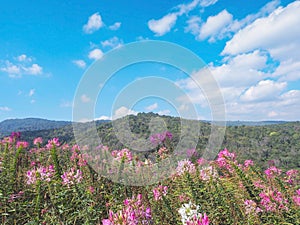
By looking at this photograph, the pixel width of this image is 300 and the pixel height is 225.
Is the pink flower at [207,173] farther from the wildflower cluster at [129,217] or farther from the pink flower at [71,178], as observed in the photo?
the pink flower at [71,178]

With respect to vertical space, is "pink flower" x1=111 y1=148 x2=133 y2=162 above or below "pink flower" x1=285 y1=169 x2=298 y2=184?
above

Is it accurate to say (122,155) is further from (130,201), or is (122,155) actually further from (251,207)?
(251,207)

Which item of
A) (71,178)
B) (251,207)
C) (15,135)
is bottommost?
(251,207)

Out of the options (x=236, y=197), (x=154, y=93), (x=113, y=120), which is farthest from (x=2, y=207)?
(x=154, y=93)

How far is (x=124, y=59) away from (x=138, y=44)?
457 millimetres

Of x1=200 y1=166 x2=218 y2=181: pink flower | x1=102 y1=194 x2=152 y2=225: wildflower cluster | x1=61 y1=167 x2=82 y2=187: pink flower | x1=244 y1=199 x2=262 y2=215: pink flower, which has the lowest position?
x1=244 y1=199 x2=262 y2=215: pink flower

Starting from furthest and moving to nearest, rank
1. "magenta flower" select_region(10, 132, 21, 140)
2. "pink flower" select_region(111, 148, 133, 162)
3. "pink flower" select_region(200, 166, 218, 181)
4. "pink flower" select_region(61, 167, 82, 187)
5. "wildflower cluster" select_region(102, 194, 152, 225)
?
"magenta flower" select_region(10, 132, 21, 140) → "pink flower" select_region(111, 148, 133, 162) → "pink flower" select_region(200, 166, 218, 181) → "pink flower" select_region(61, 167, 82, 187) → "wildflower cluster" select_region(102, 194, 152, 225)

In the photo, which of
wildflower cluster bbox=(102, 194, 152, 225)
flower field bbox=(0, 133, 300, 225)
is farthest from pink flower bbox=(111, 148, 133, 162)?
→ wildflower cluster bbox=(102, 194, 152, 225)

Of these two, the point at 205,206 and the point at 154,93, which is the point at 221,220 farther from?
the point at 154,93

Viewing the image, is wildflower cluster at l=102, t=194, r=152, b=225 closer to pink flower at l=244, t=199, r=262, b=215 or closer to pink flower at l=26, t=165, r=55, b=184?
pink flower at l=244, t=199, r=262, b=215

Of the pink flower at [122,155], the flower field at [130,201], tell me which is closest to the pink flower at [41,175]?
the flower field at [130,201]

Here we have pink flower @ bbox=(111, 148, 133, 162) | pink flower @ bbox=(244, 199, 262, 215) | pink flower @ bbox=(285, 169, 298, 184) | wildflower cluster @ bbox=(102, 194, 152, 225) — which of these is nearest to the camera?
wildflower cluster @ bbox=(102, 194, 152, 225)

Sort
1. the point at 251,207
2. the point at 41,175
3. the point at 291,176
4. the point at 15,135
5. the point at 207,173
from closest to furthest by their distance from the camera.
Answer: the point at 251,207 < the point at 41,175 < the point at 207,173 < the point at 15,135 < the point at 291,176

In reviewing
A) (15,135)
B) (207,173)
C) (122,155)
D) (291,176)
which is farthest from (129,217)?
(291,176)
